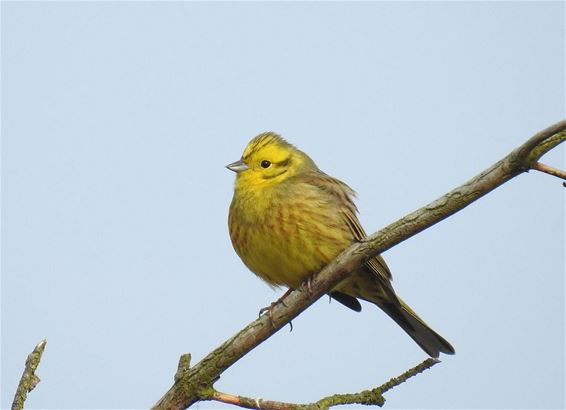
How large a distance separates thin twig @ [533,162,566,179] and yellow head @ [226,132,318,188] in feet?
8.22

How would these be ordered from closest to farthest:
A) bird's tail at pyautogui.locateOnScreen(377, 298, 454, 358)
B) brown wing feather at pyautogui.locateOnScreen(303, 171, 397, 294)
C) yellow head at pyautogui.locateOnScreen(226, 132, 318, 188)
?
brown wing feather at pyautogui.locateOnScreen(303, 171, 397, 294)
bird's tail at pyautogui.locateOnScreen(377, 298, 454, 358)
yellow head at pyautogui.locateOnScreen(226, 132, 318, 188)

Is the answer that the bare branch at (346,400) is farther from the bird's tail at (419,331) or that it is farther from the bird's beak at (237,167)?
the bird's beak at (237,167)

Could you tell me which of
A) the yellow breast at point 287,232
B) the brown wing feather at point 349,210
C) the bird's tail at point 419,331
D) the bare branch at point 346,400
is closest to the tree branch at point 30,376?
the bare branch at point 346,400

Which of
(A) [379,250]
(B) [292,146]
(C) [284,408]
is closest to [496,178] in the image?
(A) [379,250]

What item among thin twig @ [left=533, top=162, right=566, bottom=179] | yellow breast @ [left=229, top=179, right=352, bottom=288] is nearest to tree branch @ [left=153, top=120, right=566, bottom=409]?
thin twig @ [left=533, top=162, right=566, bottom=179]

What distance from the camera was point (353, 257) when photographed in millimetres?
4379

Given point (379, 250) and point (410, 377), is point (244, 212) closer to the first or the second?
point (379, 250)

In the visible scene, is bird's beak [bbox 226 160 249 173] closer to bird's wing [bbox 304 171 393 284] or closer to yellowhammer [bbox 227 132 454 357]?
yellowhammer [bbox 227 132 454 357]

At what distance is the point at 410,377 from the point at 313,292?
819 millimetres

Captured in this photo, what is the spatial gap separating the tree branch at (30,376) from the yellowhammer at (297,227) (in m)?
2.01

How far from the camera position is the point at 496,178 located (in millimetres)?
3889

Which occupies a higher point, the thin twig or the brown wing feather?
the brown wing feather

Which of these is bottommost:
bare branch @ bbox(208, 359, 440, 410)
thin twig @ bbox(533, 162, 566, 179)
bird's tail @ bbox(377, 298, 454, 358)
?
bare branch @ bbox(208, 359, 440, 410)

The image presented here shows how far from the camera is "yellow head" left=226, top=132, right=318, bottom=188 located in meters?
6.07
